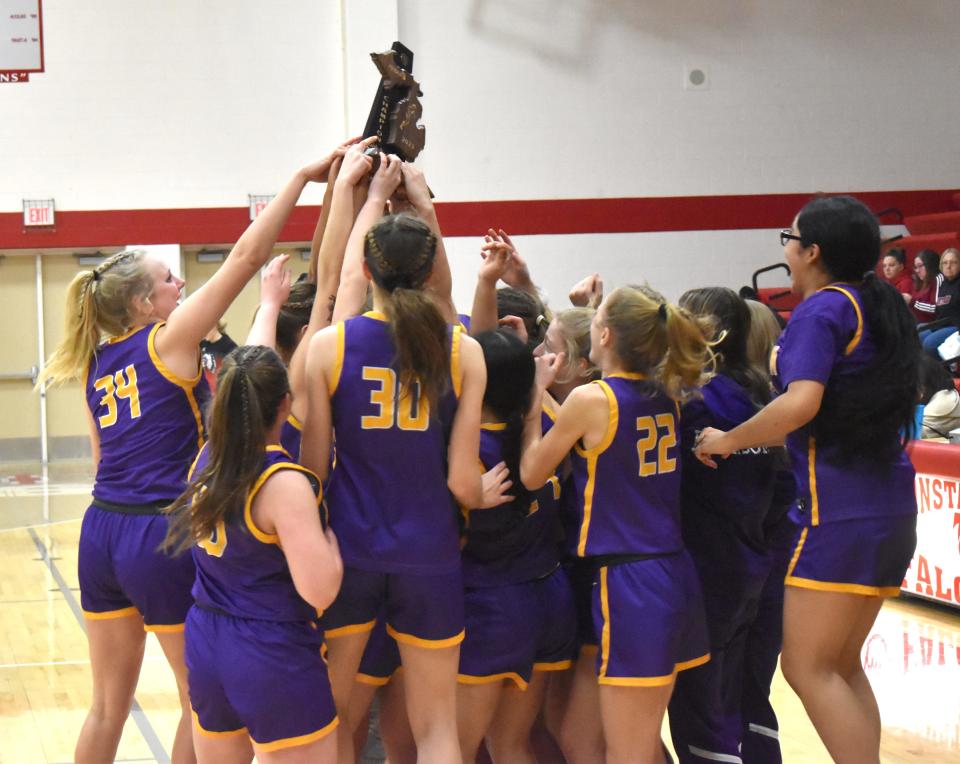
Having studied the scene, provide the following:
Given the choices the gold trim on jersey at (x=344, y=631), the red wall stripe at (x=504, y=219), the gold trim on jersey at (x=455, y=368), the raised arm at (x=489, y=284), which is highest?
the red wall stripe at (x=504, y=219)

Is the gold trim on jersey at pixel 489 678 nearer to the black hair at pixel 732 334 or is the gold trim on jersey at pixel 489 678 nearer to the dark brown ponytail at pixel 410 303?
the dark brown ponytail at pixel 410 303

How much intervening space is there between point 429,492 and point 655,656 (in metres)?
0.70

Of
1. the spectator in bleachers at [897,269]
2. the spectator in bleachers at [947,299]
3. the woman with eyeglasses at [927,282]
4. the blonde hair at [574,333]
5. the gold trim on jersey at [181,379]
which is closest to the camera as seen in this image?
the gold trim on jersey at [181,379]

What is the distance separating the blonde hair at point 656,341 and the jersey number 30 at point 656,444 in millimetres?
82

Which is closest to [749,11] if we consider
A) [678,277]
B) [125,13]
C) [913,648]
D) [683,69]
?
[683,69]

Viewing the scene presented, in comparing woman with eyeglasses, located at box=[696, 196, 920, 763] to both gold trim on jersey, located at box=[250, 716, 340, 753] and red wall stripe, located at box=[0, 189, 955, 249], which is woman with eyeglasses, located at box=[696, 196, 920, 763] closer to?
gold trim on jersey, located at box=[250, 716, 340, 753]

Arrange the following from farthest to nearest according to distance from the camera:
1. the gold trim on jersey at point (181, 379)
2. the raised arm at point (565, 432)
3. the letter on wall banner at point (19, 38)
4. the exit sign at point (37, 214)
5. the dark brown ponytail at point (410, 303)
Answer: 1. the exit sign at point (37, 214)
2. the letter on wall banner at point (19, 38)
3. the gold trim on jersey at point (181, 379)
4. the raised arm at point (565, 432)
5. the dark brown ponytail at point (410, 303)

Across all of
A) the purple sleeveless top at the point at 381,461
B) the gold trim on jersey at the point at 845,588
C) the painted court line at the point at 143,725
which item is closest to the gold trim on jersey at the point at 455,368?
the purple sleeveless top at the point at 381,461

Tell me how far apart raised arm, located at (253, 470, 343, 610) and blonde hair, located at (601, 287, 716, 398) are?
910 mm

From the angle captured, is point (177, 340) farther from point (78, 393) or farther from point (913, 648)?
point (78, 393)

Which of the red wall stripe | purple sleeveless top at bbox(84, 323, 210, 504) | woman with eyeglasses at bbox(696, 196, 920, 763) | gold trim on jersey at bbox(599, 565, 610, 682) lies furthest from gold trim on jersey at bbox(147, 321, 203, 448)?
the red wall stripe

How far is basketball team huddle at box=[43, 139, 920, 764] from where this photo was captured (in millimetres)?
2590

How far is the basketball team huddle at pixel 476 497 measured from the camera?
259 centimetres

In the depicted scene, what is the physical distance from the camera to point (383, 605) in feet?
9.20
